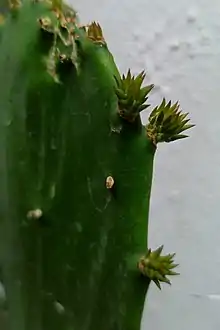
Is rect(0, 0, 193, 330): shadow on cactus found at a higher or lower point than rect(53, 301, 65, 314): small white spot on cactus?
higher

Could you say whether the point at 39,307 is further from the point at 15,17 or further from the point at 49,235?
the point at 15,17

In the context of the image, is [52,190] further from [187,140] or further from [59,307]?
[187,140]

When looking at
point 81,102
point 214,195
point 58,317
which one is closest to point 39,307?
point 58,317

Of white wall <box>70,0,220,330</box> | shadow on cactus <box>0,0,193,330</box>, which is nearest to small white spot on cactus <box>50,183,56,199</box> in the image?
shadow on cactus <box>0,0,193,330</box>

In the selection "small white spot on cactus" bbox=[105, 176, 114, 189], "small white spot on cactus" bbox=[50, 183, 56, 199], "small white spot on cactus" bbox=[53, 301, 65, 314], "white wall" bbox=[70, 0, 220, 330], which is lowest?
"small white spot on cactus" bbox=[53, 301, 65, 314]

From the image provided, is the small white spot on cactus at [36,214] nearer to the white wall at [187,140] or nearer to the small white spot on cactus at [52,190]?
the small white spot on cactus at [52,190]

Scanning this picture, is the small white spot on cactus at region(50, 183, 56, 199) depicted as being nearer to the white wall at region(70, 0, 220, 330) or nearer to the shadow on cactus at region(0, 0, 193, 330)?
the shadow on cactus at region(0, 0, 193, 330)

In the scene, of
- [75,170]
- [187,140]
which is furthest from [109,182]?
[187,140]
